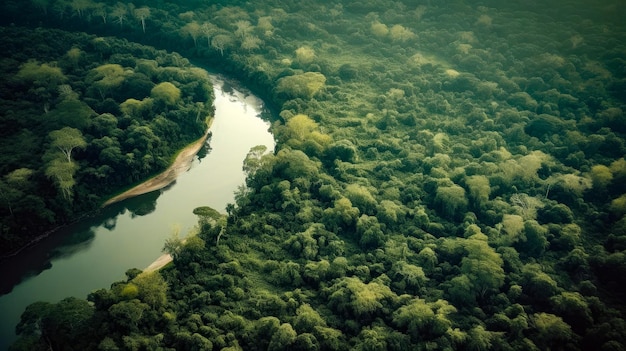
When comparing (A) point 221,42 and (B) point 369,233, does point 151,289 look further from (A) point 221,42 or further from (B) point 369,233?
(A) point 221,42

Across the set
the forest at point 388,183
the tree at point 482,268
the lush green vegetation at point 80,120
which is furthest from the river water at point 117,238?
the tree at point 482,268

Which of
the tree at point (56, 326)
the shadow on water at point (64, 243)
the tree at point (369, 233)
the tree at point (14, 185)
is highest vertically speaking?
the tree at point (369, 233)

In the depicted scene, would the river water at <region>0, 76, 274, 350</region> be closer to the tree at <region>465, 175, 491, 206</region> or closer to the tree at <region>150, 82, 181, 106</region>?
the tree at <region>150, 82, 181, 106</region>

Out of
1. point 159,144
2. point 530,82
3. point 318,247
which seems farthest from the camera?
point 530,82

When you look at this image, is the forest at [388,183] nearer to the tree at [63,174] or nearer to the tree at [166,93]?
the tree at [166,93]

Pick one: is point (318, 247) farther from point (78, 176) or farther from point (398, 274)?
point (78, 176)

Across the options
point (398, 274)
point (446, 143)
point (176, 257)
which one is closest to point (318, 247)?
point (398, 274)
